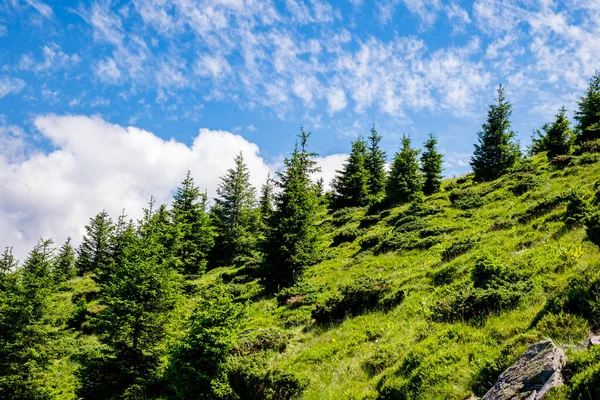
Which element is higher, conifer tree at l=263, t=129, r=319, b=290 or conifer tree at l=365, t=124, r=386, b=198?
conifer tree at l=365, t=124, r=386, b=198

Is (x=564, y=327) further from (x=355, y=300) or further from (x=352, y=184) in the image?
(x=352, y=184)

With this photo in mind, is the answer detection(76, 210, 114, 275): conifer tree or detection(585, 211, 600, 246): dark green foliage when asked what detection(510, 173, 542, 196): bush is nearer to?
detection(585, 211, 600, 246): dark green foliage

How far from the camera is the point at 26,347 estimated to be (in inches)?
752

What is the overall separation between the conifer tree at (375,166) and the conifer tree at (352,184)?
3.95ft

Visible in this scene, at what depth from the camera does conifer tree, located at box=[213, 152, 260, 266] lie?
44531 millimetres

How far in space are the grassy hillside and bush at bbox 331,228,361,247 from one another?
671cm

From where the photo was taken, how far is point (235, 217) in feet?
154

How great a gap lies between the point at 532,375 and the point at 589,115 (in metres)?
38.6

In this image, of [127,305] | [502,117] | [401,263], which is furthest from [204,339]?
[502,117]

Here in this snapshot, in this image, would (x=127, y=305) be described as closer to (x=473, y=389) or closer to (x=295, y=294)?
(x=295, y=294)

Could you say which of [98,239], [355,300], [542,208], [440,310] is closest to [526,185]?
[542,208]

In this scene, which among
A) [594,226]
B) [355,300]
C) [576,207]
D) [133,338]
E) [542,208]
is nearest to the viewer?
[594,226]

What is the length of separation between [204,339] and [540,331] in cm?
965

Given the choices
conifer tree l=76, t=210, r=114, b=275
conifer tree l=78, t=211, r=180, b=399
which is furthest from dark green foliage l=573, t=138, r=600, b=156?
conifer tree l=76, t=210, r=114, b=275
